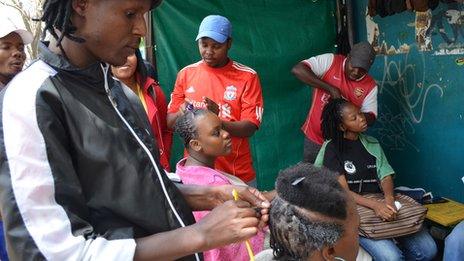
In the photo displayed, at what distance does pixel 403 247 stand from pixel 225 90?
1636 mm

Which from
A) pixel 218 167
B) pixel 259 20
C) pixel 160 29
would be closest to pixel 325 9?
pixel 259 20

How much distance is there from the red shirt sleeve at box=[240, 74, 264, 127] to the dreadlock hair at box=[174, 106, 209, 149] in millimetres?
540

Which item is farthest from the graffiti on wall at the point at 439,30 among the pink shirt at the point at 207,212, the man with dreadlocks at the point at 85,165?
the man with dreadlocks at the point at 85,165

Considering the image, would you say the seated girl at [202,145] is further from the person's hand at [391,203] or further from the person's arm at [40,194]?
the person's arm at [40,194]

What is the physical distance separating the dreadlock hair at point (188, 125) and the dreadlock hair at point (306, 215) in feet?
4.22

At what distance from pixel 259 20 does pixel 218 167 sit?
6.02 feet

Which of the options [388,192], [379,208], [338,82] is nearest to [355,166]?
[388,192]

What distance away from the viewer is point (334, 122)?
337 cm

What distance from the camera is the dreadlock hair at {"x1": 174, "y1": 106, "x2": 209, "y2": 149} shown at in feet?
8.59

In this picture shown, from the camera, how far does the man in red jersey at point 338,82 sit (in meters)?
3.56

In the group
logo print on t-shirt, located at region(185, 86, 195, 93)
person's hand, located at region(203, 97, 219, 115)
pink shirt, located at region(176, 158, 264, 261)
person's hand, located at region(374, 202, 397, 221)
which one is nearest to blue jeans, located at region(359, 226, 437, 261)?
person's hand, located at region(374, 202, 397, 221)

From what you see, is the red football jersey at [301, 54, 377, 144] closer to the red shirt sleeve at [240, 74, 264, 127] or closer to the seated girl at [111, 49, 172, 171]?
the red shirt sleeve at [240, 74, 264, 127]

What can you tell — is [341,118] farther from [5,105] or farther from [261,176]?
[5,105]

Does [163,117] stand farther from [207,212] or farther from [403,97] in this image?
[403,97]
